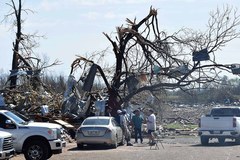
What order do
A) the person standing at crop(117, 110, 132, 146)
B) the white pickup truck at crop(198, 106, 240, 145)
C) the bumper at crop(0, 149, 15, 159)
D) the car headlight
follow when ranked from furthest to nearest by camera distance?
the person standing at crop(117, 110, 132, 146) < the white pickup truck at crop(198, 106, 240, 145) < the car headlight < the bumper at crop(0, 149, 15, 159)

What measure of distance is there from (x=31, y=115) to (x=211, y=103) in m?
62.9

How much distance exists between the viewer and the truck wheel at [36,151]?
19891 mm

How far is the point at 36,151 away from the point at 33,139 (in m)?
0.42

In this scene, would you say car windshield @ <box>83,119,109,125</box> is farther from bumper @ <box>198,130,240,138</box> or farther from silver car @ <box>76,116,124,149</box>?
bumper @ <box>198,130,240,138</box>

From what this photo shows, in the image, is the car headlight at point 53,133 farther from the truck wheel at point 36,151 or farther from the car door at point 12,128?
the car door at point 12,128

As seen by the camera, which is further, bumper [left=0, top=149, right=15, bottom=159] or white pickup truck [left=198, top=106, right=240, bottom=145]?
white pickup truck [left=198, top=106, right=240, bottom=145]

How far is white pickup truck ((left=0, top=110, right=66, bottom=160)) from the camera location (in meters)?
19.9

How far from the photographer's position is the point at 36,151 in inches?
789

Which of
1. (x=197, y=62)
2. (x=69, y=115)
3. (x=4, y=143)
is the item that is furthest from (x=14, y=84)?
(x=4, y=143)

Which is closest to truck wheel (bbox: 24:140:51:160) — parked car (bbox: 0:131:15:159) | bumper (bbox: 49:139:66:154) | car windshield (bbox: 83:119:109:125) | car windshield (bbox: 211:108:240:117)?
bumper (bbox: 49:139:66:154)

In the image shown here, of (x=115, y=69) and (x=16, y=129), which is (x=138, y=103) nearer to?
(x=115, y=69)

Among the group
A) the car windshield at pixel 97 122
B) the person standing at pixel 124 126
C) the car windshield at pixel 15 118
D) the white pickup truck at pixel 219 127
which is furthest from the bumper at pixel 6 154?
the white pickup truck at pixel 219 127

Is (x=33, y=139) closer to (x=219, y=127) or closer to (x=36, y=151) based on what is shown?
(x=36, y=151)

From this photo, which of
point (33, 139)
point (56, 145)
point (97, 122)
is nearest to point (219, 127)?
point (97, 122)
